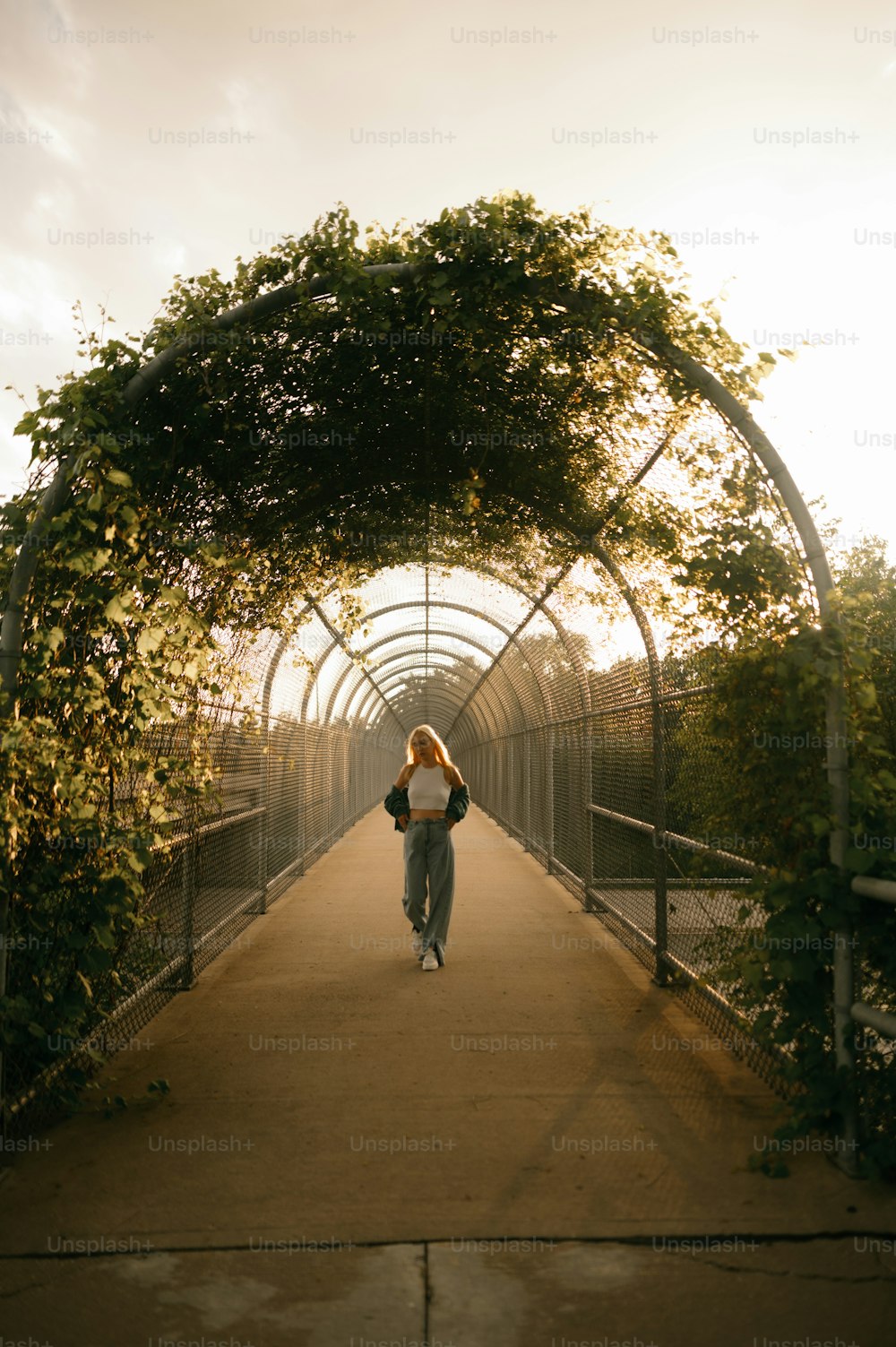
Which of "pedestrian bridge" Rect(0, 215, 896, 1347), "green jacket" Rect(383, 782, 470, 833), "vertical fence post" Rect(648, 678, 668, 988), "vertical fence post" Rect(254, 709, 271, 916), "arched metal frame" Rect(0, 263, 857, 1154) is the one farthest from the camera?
"vertical fence post" Rect(254, 709, 271, 916)

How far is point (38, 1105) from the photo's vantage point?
4.02 m

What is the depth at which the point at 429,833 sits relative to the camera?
7082 mm

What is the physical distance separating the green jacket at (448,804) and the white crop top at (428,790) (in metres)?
0.06

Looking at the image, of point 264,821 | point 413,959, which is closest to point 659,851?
point 413,959

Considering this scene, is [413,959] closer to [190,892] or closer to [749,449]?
[190,892]

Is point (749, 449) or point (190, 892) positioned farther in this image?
point (190, 892)

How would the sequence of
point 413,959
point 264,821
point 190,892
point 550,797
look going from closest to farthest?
point 190,892
point 413,959
point 264,821
point 550,797

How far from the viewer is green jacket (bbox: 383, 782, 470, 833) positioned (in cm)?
712

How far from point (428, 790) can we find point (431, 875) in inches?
A: 22.3

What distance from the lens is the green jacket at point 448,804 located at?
7117 mm

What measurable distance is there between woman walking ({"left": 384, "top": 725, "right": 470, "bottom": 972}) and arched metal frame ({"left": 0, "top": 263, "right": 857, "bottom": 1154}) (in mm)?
3284

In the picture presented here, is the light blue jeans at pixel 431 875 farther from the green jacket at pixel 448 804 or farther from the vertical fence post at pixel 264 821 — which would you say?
the vertical fence post at pixel 264 821

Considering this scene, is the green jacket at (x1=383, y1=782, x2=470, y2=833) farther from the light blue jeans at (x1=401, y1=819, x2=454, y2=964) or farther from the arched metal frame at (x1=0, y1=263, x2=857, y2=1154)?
the arched metal frame at (x1=0, y1=263, x2=857, y2=1154)

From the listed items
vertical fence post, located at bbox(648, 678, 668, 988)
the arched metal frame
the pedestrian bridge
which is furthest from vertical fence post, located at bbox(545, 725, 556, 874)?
the arched metal frame
